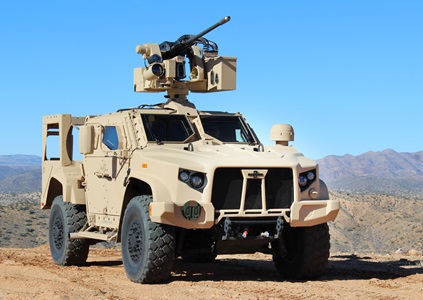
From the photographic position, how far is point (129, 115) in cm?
1238

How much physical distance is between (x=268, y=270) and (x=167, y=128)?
273 cm

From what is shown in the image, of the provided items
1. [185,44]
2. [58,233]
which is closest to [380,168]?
[58,233]

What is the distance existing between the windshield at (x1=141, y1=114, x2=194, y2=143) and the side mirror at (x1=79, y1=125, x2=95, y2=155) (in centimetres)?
81

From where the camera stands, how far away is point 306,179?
37.1 feet

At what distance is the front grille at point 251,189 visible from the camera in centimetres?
1093

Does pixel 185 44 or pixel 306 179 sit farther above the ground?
pixel 185 44

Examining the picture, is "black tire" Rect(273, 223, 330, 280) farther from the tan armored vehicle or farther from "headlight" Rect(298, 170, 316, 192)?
"headlight" Rect(298, 170, 316, 192)

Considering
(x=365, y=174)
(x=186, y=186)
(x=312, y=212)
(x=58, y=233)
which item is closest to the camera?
(x=186, y=186)

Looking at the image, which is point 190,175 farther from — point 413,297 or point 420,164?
point 420,164

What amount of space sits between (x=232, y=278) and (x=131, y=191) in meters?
1.81

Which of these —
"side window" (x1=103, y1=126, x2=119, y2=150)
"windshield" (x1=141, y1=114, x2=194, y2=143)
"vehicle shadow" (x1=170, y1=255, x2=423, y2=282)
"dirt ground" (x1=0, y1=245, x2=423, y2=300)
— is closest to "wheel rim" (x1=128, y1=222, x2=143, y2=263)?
"dirt ground" (x1=0, y1=245, x2=423, y2=300)

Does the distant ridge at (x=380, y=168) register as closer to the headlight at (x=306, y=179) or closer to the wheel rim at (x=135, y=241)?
the headlight at (x=306, y=179)

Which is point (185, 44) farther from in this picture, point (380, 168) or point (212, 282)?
point (380, 168)

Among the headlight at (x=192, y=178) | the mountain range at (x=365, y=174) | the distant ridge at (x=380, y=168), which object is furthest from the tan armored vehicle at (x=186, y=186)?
the distant ridge at (x=380, y=168)
